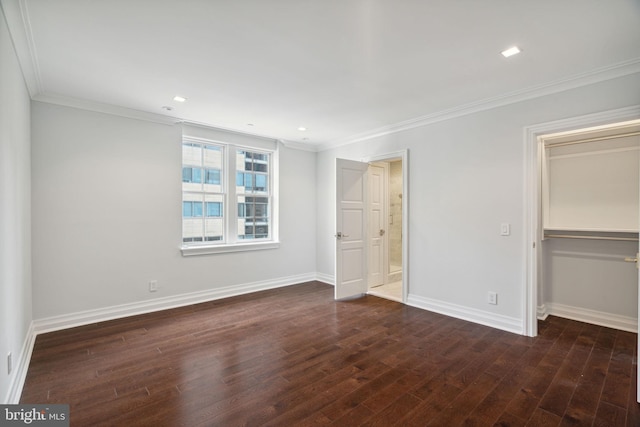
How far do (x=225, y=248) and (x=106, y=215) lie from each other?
62.2 inches

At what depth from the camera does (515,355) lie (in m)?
2.73

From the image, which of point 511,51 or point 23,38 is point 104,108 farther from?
point 511,51

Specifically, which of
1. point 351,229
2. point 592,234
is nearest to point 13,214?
point 351,229

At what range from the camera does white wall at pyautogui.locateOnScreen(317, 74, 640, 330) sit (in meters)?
3.05

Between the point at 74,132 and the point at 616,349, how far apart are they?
604cm

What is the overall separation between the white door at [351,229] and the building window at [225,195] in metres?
1.45

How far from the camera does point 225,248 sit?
459 cm

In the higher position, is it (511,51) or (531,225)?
(511,51)

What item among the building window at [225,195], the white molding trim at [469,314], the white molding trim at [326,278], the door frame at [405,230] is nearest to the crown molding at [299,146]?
the building window at [225,195]

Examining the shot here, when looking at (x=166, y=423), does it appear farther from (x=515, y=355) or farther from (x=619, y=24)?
(x=619, y=24)

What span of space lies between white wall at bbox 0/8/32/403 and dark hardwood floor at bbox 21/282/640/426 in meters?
0.41

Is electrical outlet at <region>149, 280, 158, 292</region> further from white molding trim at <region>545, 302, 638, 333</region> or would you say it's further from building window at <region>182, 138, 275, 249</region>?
white molding trim at <region>545, 302, 638, 333</region>

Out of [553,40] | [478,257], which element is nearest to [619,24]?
[553,40]

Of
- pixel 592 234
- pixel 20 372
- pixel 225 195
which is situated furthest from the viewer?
pixel 225 195
